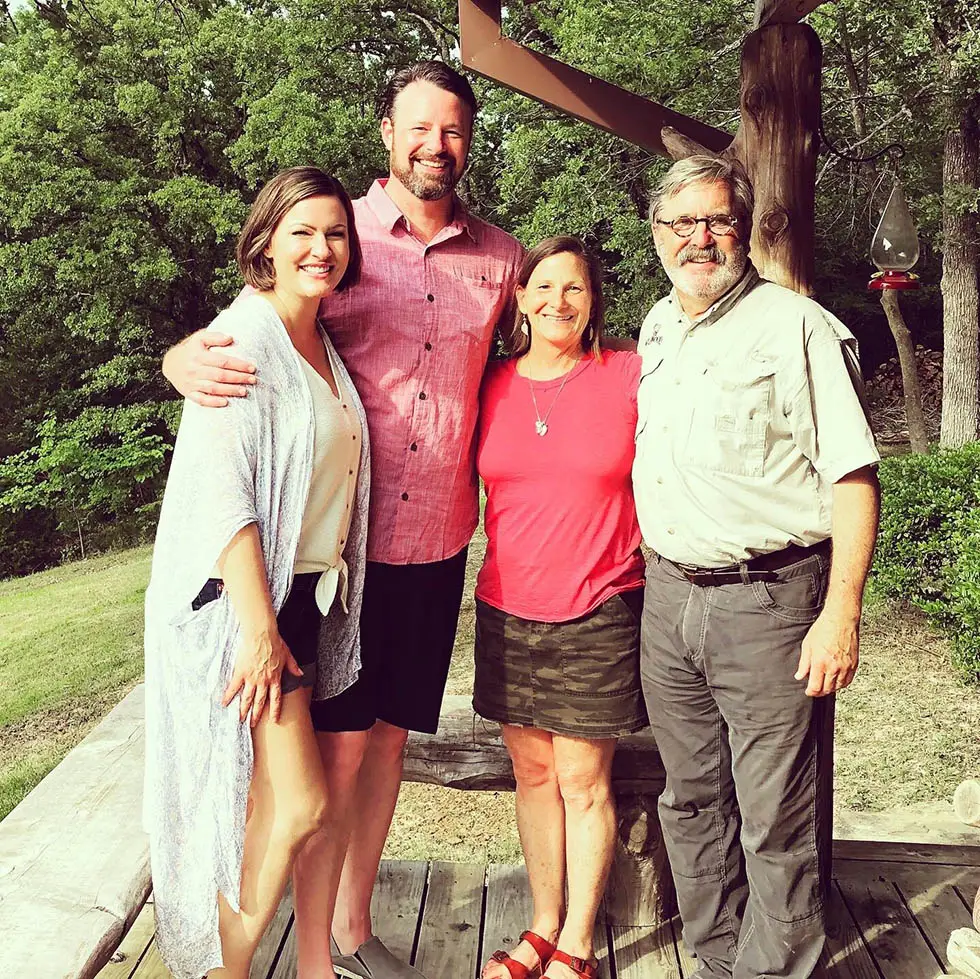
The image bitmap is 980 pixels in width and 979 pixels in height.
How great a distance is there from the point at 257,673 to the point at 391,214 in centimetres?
121

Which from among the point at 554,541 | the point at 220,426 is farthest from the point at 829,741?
the point at 220,426

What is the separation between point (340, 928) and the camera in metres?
2.68

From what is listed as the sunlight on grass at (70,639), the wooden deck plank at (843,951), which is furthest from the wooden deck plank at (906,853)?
the sunlight on grass at (70,639)

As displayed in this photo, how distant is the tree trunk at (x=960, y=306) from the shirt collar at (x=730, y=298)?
33.2 feet

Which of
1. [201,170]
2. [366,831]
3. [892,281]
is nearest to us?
[366,831]

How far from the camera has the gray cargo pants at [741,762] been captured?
2295 millimetres

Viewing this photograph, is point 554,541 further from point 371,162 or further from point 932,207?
point 371,162

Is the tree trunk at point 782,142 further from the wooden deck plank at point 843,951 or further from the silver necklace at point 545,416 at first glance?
the wooden deck plank at point 843,951

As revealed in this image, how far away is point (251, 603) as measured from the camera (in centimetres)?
209

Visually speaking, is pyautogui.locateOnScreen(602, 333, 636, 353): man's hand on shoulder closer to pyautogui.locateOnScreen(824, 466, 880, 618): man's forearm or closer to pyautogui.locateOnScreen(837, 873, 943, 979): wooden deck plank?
pyautogui.locateOnScreen(824, 466, 880, 618): man's forearm

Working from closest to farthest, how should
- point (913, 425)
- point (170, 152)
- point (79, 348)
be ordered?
point (913, 425)
point (170, 152)
point (79, 348)

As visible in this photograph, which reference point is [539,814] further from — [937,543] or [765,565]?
[937,543]

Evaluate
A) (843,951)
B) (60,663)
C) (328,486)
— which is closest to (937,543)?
(843,951)

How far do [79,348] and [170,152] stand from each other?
398cm
